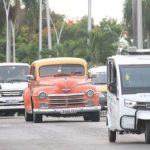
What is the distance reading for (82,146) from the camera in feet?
65.7

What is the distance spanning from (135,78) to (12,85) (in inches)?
668

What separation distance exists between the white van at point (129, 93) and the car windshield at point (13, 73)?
→ 15.9m

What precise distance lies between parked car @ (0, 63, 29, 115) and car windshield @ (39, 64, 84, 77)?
16.2 feet

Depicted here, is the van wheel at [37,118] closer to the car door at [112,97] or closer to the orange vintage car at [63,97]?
the orange vintage car at [63,97]

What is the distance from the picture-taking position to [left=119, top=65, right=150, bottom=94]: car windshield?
20.6 meters

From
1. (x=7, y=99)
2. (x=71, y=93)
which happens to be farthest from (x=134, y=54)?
(x=7, y=99)

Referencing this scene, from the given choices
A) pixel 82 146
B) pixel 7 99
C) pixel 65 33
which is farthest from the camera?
pixel 65 33

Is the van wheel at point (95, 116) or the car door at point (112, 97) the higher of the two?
the car door at point (112, 97)

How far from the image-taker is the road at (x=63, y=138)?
20016mm

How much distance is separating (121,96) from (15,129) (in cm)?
773

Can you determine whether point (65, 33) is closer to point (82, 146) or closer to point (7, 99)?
point (7, 99)

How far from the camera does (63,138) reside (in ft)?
75.5

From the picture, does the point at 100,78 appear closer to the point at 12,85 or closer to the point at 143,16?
the point at 12,85

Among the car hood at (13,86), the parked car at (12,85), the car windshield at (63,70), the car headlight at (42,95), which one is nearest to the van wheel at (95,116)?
the car windshield at (63,70)
